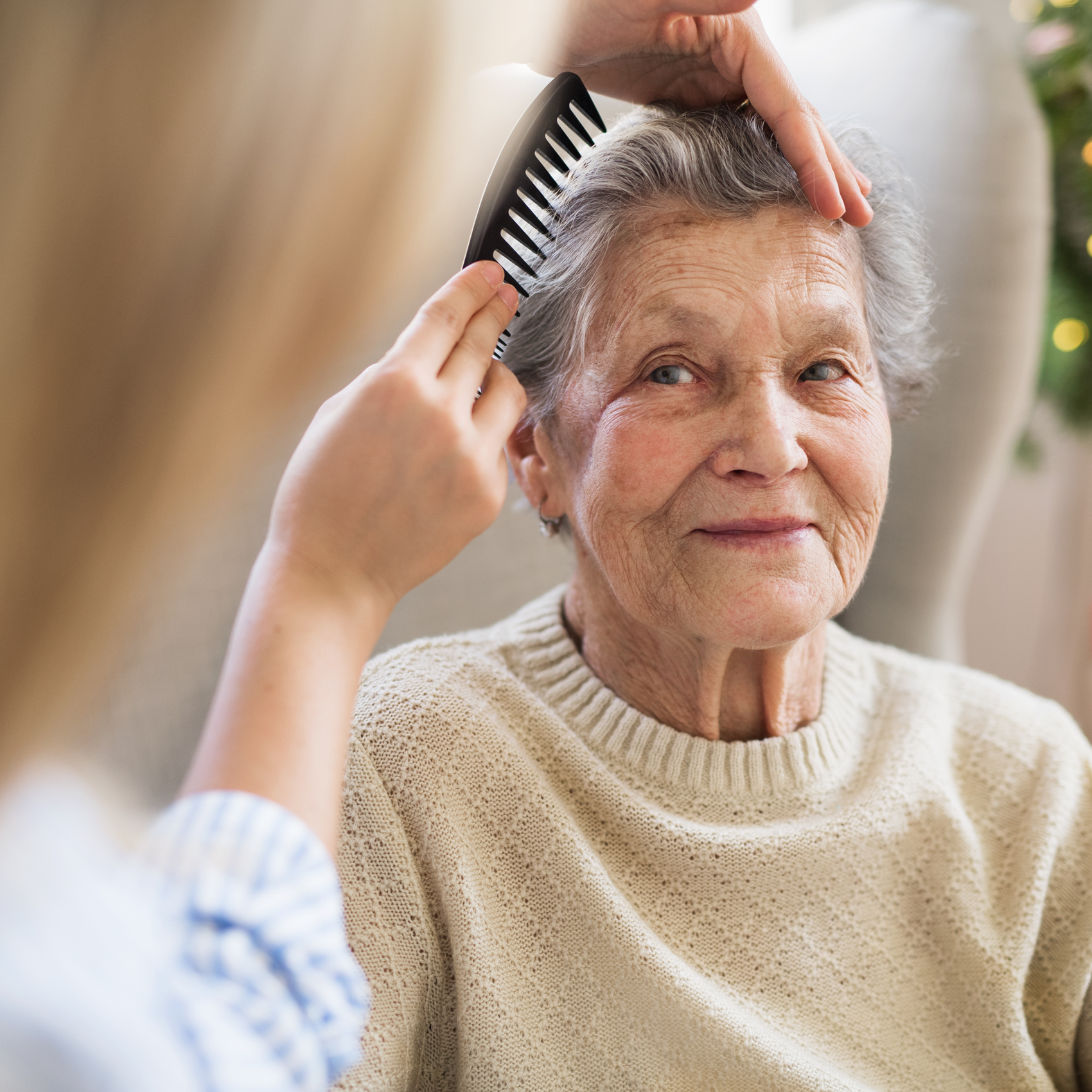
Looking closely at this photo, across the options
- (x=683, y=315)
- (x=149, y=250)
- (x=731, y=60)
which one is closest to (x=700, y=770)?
(x=683, y=315)

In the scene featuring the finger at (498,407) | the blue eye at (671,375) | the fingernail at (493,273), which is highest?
the fingernail at (493,273)

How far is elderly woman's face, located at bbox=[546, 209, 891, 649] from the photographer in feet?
3.32

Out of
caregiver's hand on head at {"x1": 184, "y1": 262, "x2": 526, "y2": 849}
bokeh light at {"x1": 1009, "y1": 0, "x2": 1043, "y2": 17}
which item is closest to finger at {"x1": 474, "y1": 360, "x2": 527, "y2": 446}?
caregiver's hand on head at {"x1": 184, "y1": 262, "x2": 526, "y2": 849}

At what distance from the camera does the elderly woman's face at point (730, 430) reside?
3.32 ft

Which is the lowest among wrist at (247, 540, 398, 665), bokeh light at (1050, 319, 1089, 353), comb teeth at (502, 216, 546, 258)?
wrist at (247, 540, 398, 665)

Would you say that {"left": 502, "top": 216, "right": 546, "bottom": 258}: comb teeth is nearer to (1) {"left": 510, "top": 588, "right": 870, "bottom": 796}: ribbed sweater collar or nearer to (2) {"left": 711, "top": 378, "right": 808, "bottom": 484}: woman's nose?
(2) {"left": 711, "top": 378, "right": 808, "bottom": 484}: woman's nose

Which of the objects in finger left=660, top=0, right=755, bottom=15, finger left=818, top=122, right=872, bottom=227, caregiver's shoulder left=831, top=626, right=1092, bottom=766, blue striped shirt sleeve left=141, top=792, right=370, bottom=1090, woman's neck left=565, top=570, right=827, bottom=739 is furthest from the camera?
caregiver's shoulder left=831, top=626, right=1092, bottom=766

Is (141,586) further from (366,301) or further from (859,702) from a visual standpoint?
(859,702)

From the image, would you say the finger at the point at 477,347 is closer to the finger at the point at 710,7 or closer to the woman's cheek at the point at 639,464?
the woman's cheek at the point at 639,464

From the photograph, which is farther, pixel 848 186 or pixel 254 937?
pixel 848 186

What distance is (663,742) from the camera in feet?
3.76

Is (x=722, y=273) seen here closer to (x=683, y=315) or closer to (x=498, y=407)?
(x=683, y=315)

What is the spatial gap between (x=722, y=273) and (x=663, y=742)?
51 centimetres

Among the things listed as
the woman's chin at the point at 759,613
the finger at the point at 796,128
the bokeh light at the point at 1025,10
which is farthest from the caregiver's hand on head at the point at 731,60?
the bokeh light at the point at 1025,10
